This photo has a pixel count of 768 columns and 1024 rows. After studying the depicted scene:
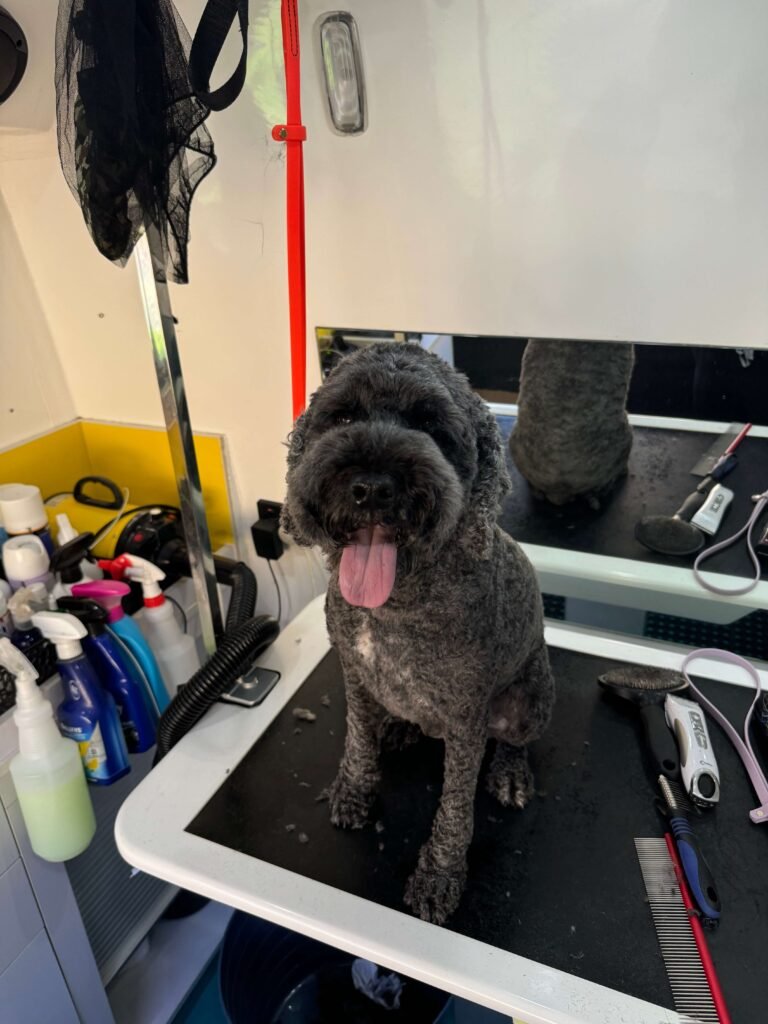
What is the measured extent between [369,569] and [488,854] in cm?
45

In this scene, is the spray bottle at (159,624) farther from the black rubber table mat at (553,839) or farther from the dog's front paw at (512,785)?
the dog's front paw at (512,785)

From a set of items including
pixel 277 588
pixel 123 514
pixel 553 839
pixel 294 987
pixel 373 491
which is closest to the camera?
pixel 373 491

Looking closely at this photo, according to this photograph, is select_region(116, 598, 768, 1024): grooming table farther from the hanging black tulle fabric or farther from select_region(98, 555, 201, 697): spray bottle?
the hanging black tulle fabric

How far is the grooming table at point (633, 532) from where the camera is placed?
4.06ft

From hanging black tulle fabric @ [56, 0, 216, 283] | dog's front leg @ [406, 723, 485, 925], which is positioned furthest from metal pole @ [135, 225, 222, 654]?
dog's front leg @ [406, 723, 485, 925]

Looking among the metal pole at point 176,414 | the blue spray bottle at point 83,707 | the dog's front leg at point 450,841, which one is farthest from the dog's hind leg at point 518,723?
the blue spray bottle at point 83,707

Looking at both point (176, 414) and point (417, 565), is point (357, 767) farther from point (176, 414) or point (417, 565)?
point (176, 414)

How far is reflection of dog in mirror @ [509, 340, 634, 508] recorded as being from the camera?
3.85 feet

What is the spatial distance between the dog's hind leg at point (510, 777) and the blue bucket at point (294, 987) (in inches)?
21.8

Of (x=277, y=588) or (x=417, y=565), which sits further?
(x=277, y=588)

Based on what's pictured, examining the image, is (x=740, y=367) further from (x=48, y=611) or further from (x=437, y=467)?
(x=48, y=611)

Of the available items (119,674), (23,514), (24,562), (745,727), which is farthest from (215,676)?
(745,727)

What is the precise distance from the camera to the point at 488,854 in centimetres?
89

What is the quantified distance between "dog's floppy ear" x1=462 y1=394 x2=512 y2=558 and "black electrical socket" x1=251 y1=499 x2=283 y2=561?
84cm
